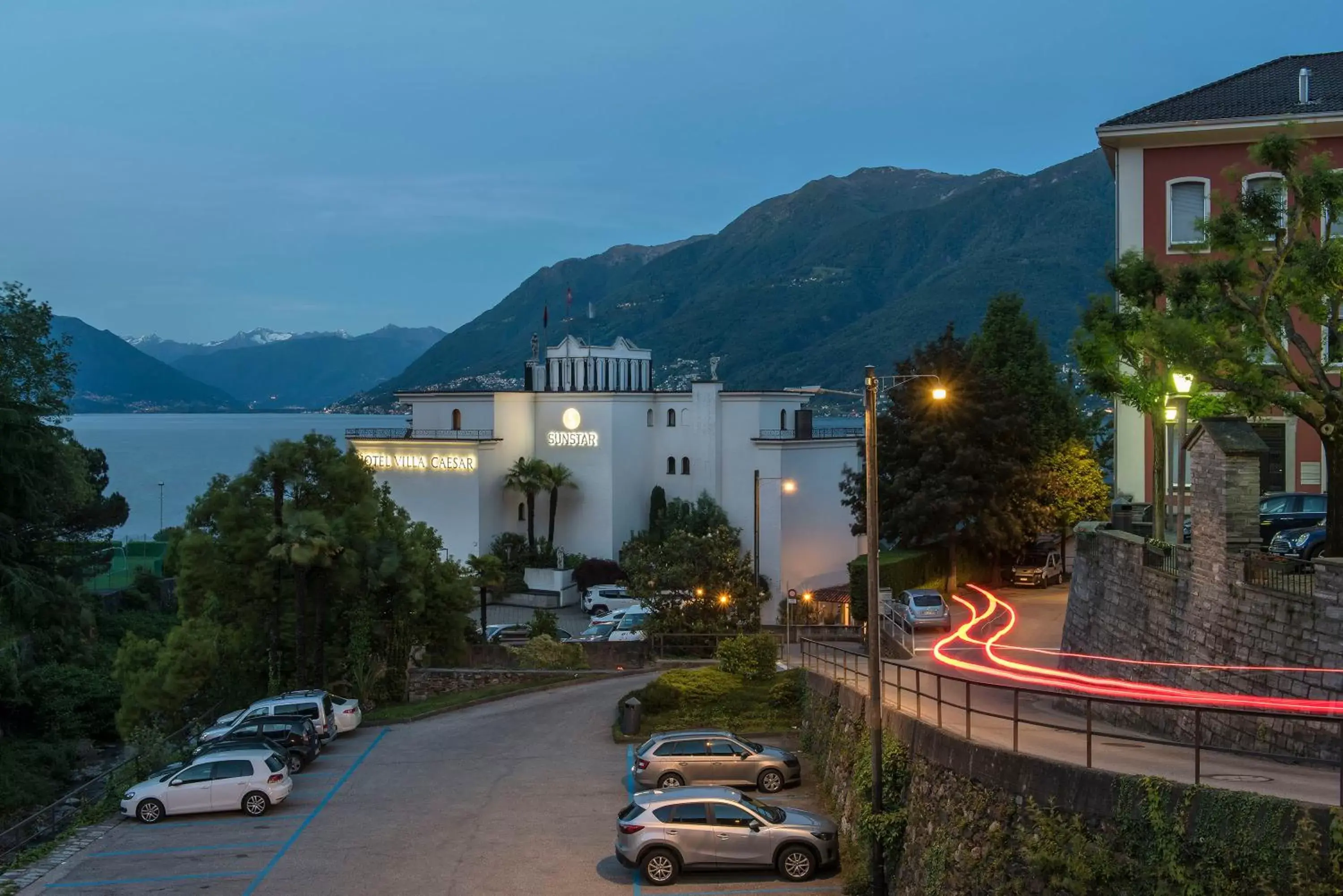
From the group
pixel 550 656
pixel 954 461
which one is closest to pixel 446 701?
pixel 550 656

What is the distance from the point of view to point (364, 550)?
3956 centimetres

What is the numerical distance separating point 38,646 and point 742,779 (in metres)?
38.6

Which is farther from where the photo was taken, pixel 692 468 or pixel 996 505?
pixel 692 468

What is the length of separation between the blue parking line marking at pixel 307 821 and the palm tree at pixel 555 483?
3934 centimetres

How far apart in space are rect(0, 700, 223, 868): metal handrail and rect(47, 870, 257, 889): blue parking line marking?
112 inches

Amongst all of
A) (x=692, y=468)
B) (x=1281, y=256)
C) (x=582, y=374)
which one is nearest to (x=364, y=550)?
(x=1281, y=256)

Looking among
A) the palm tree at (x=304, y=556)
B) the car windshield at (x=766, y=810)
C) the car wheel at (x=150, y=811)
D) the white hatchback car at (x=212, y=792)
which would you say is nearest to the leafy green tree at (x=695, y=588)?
the palm tree at (x=304, y=556)

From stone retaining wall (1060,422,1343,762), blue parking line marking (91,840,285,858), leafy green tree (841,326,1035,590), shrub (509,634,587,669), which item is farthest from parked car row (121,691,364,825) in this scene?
leafy green tree (841,326,1035,590)

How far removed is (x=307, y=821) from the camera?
77.4 feet

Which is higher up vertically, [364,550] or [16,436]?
[16,436]

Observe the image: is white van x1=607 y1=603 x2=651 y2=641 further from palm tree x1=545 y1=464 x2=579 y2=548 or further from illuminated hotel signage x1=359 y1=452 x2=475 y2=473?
illuminated hotel signage x1=359 y1=452 x2=475 y2=473

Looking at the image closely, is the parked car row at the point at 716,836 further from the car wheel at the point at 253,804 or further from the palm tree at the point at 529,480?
the palm tree at the point at 529,480

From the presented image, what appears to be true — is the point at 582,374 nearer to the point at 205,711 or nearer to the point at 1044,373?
the point at 1044,373

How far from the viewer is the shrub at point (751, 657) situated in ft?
105
